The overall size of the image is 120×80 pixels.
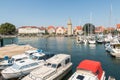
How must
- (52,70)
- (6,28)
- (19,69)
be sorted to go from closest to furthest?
(52,70)
(19,69)
(6,28)

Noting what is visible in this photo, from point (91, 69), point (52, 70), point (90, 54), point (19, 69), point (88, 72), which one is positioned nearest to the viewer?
point (88, 72)

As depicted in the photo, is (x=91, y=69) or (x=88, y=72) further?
(x=91, y=69)

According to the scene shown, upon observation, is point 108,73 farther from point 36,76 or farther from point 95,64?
point 36,76

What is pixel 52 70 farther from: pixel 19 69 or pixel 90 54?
pixel 90 54

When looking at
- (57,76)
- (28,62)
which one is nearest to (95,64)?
(57,76)

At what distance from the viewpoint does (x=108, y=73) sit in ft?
77.4

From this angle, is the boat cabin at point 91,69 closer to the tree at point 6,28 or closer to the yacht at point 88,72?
the yacht at point 88,72

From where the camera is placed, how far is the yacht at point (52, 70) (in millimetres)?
16672

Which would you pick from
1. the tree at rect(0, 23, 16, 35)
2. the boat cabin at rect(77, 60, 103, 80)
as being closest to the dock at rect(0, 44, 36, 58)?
the boat cabin at rect(77, 60, 103, 80)

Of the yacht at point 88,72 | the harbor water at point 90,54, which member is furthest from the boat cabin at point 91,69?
the harbor water at point 90,54

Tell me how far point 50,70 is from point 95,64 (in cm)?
572

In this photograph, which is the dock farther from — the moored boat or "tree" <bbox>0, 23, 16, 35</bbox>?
"tree" <bbox>0, 23, 16, 35</bbox>

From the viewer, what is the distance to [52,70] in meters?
18.3

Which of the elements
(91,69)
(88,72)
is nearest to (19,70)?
(88,72)
